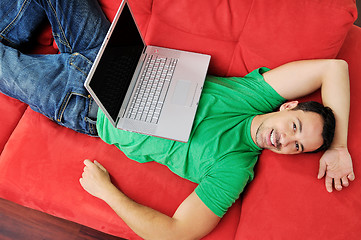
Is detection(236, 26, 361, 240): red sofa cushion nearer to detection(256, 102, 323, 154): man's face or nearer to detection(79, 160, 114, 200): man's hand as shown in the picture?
detection(256, 102, 323, 154): man's face

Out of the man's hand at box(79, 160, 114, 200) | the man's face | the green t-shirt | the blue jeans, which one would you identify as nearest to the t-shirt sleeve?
the green t-shirt

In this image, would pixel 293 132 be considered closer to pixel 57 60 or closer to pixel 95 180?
pixel 95 180

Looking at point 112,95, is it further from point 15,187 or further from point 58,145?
point 15,187

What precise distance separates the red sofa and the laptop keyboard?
0.48 feet

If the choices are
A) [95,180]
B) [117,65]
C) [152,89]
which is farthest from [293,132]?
[95,180]

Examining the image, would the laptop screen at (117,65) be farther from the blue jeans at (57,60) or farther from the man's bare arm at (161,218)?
the man's bare arm at (161,218)

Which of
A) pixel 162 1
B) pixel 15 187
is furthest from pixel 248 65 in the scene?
pixel 15 187

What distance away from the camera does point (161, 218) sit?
1.15m

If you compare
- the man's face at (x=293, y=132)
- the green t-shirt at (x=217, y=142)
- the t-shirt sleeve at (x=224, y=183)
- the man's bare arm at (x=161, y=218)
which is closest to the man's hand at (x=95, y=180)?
the man's bare arm at (x=161, y=218)

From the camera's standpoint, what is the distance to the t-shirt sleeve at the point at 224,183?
115 cm

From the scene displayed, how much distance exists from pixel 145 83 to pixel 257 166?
2.20 ft

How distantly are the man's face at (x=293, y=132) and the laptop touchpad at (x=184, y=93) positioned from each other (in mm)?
364

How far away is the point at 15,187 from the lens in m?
1.32

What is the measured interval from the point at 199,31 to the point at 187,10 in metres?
0.12
